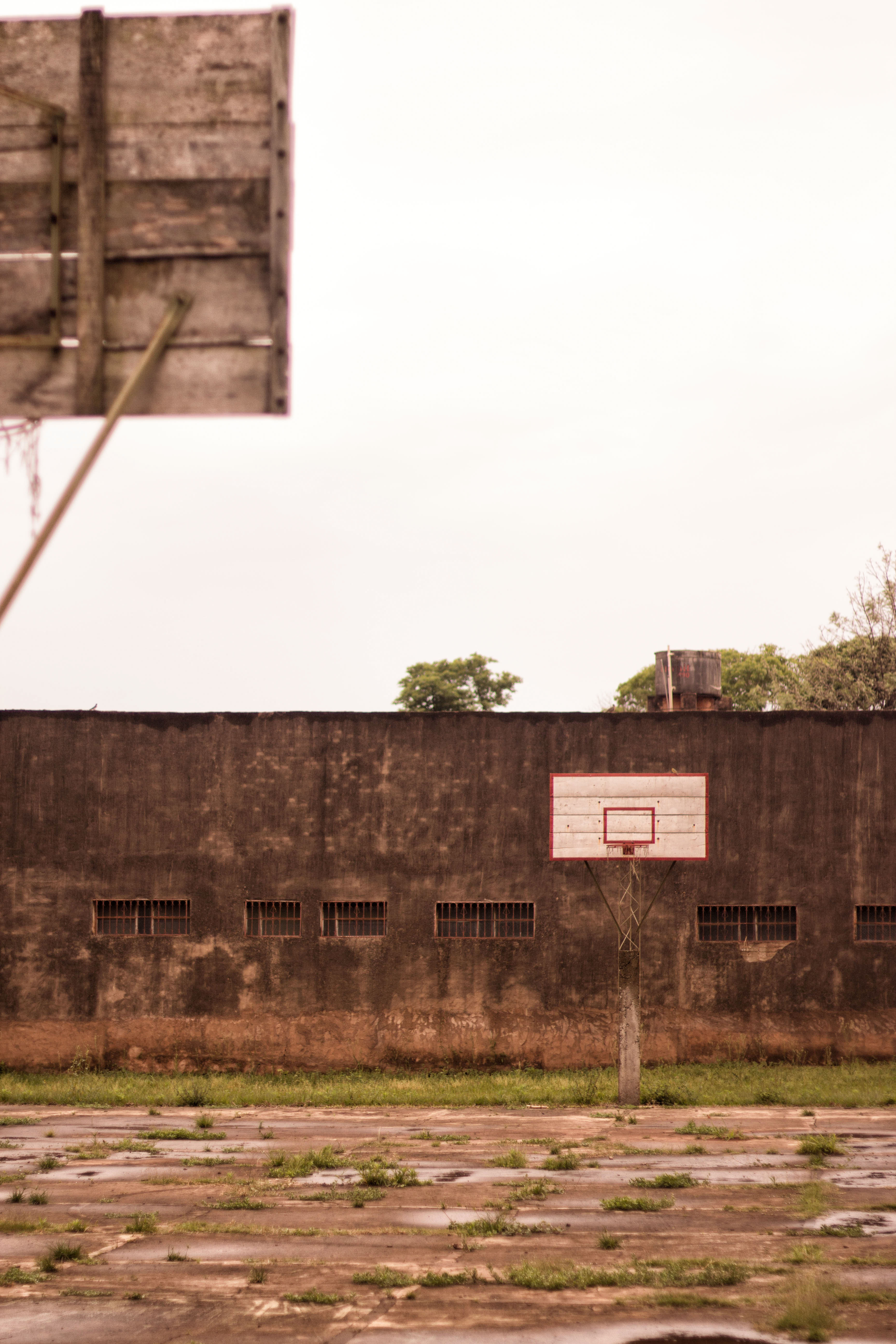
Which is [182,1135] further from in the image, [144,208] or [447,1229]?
[144,208]

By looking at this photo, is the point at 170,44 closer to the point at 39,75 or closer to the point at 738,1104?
the point at 39,75

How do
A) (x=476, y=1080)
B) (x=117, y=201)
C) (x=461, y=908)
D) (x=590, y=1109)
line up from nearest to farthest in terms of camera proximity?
1. (x=117, y=201)
2. (x=590, y=1109)
3. (x=476, y=1080)
4. (x=461, y=908)

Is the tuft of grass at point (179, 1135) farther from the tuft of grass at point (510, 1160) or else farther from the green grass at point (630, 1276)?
the green grass at point (630, 1276)

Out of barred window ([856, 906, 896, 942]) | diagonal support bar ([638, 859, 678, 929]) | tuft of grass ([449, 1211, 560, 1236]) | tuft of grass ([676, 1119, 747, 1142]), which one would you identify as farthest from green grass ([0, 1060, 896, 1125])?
tuft of grass ([449, 1211, 560, 1236])

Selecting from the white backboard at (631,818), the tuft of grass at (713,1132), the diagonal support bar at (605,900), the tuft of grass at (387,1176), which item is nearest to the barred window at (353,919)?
the diagonal support bar at (605,900)

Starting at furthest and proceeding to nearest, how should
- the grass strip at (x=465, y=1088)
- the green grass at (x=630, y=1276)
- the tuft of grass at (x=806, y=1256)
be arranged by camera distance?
the grass strip at (x=465, y=1088) < the tuft of grass at (x=806, y=1256) < the green grass at (x=630, y=1276)

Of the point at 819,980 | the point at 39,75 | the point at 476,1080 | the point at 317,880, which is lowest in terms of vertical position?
the point at 476,1080

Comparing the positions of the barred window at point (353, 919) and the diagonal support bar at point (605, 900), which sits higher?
the diagonal support bar at point (605, 900)

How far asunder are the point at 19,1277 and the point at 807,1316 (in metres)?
4.67

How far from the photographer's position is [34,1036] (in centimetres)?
1711

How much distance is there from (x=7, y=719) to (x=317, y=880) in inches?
207

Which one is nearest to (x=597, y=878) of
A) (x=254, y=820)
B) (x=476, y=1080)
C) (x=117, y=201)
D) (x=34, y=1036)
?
(x=476, y=1080)

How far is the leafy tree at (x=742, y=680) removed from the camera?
185 feet

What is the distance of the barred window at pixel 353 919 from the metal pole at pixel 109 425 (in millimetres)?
13784
